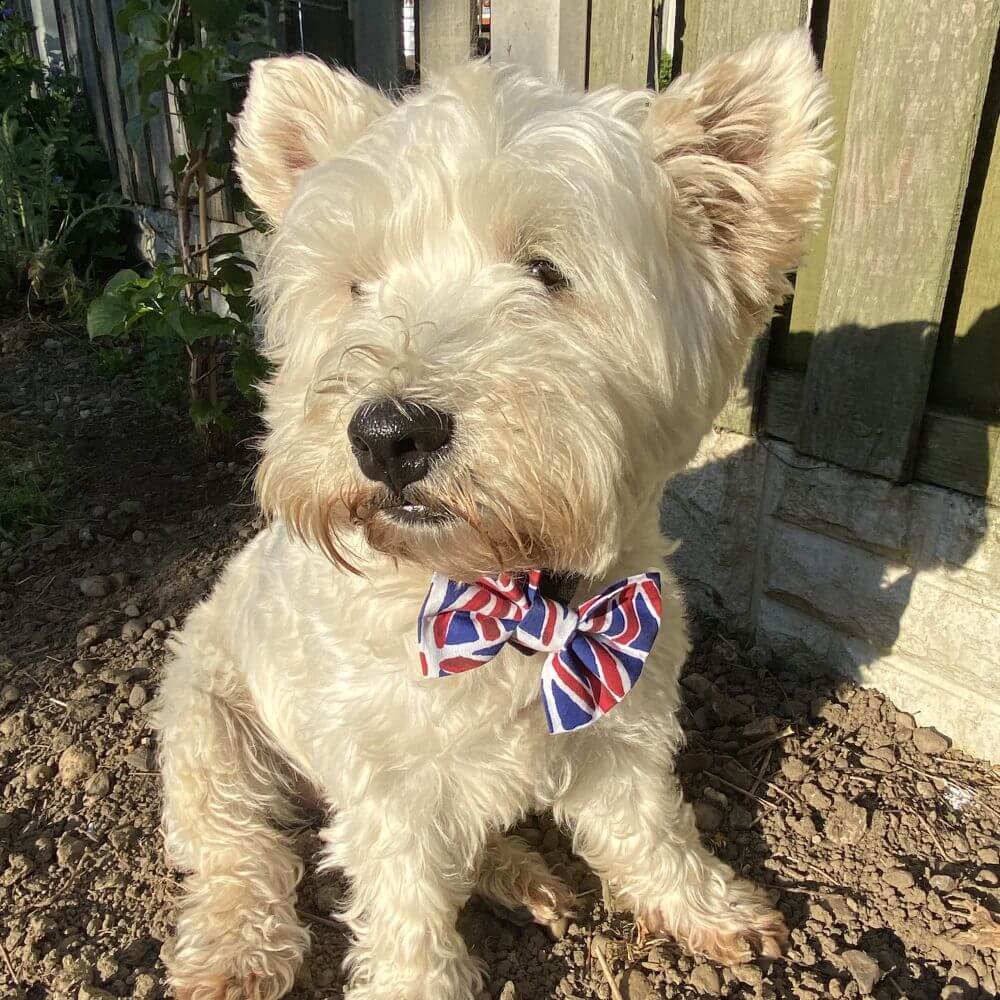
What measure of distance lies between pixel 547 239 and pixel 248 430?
3.55m

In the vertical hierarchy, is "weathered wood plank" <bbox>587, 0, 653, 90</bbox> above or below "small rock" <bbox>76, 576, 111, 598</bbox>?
above

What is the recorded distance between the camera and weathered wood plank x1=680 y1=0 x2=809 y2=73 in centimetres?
262

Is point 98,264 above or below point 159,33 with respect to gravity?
below

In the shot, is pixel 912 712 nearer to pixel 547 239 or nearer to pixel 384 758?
pixel 384 758

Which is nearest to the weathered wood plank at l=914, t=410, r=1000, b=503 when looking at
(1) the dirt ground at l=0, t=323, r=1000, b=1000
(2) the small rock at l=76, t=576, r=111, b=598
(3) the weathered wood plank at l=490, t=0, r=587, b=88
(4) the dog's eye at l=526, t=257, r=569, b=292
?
(1) the dirt ground at l=0, t=323, r=1000, b=1000

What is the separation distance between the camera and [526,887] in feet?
7.74

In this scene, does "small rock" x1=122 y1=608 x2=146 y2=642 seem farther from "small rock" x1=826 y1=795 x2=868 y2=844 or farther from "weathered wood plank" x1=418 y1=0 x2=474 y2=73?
"weathered wood plank" x1=418 y1=0 x2=474 y2=73

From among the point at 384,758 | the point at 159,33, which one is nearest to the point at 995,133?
the point at 384,758

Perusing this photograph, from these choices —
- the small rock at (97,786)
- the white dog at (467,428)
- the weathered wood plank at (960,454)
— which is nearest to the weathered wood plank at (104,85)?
the small rock at (97,786)

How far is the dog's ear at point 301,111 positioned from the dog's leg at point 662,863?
1.65 metres

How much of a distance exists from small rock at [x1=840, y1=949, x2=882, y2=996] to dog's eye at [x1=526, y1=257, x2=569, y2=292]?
1.85m

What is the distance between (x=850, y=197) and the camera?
8.39ft

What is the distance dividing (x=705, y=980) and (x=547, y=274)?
1.82 metres

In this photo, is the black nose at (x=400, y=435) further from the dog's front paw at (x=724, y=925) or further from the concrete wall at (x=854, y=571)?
the concrete wall at (x=854, y=571)
